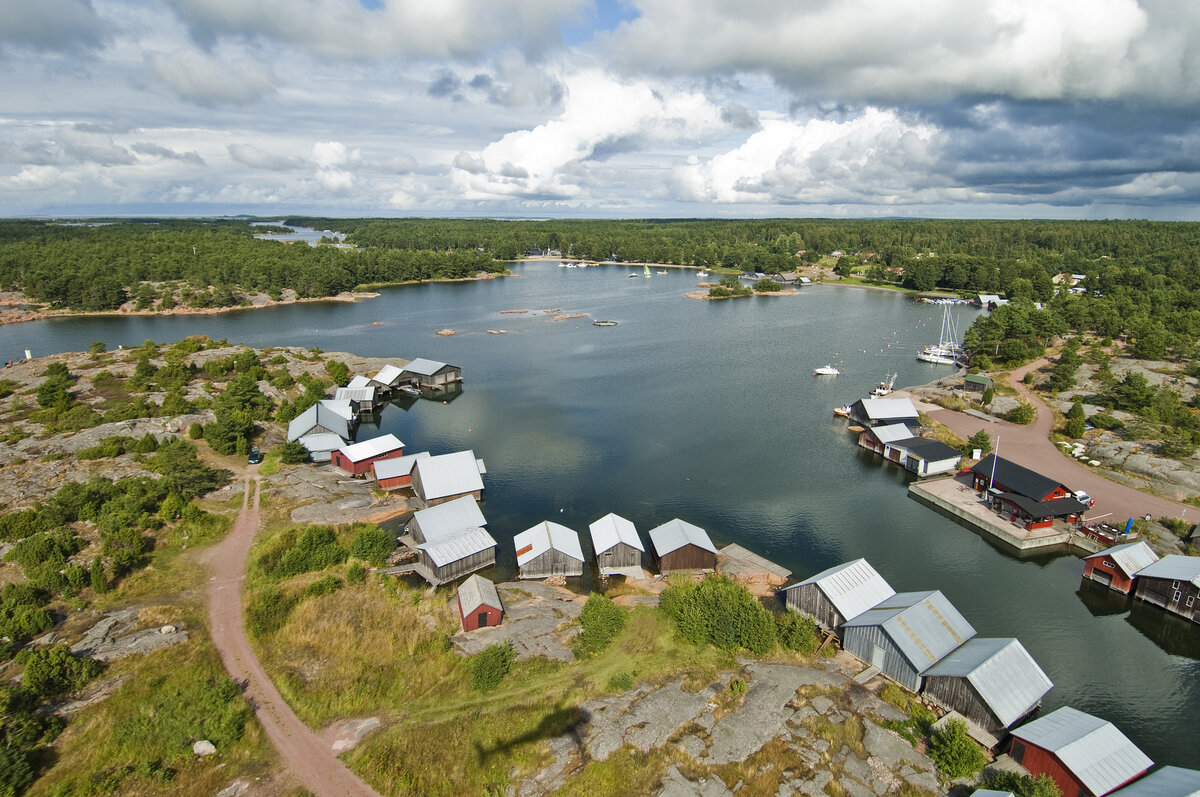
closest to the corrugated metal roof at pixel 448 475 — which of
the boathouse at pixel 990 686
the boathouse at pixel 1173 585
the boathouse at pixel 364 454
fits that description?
the boathouse at pixel 364 454

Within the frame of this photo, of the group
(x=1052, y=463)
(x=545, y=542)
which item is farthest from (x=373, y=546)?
(x=1052, y=463)

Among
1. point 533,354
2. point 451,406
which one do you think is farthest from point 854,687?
point 533,354

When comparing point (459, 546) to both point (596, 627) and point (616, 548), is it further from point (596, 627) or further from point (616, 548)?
point (596, 627)

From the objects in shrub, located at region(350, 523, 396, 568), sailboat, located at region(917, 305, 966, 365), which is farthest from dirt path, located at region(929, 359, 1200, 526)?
shrub, located at region(350, 523, 396, 568)

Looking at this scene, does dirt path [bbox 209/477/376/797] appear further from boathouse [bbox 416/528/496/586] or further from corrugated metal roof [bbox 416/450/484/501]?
corrugated metal roof [bbox 416/450/484/501]

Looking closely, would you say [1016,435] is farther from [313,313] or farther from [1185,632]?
[313,313]

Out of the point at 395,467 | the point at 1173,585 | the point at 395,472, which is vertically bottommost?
the point at 1173,585
